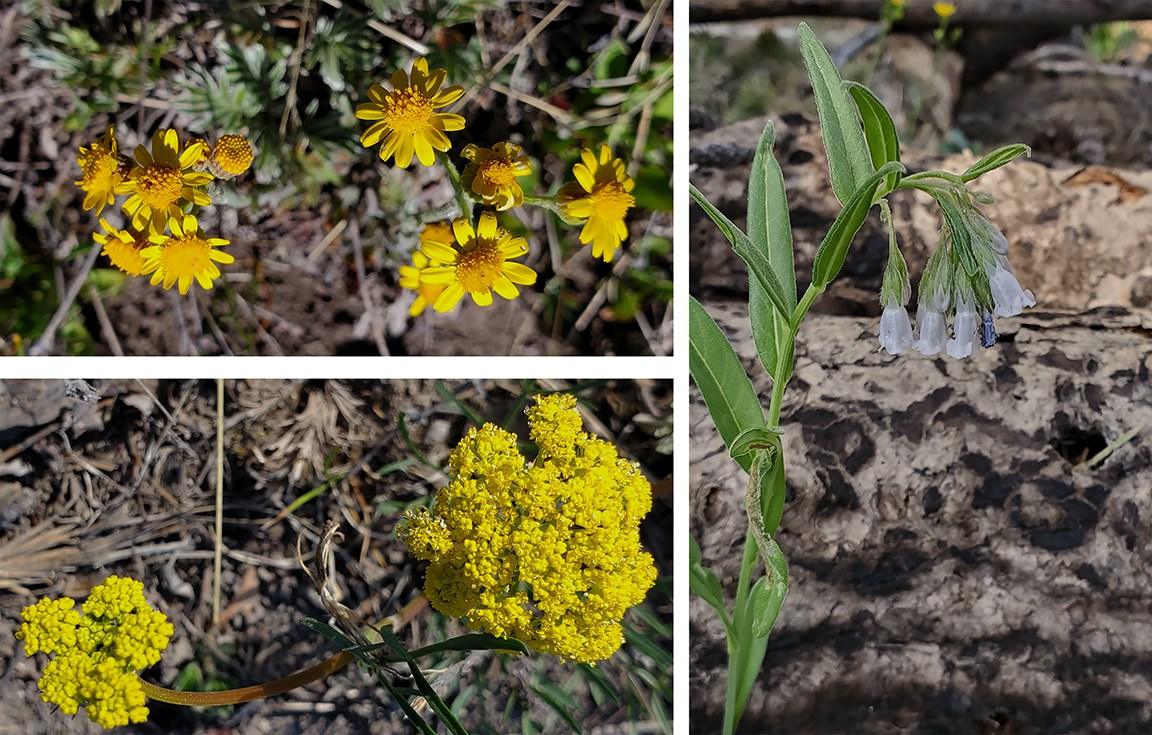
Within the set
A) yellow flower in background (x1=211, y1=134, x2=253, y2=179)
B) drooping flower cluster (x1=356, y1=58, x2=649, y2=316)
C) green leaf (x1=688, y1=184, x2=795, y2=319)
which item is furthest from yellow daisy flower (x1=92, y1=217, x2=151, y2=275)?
green leaf (x1=688, y1=184, x2=795, y2=319)

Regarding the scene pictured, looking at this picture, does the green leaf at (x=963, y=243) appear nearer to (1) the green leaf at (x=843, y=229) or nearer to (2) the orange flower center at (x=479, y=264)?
(1) the green leaf at (x=843, y=229)

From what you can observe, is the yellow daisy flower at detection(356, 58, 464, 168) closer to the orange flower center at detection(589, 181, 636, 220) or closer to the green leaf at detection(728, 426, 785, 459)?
the orange flower center at detection(589, 181, 636, 220)

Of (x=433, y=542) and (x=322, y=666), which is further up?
(x=433, y=542)

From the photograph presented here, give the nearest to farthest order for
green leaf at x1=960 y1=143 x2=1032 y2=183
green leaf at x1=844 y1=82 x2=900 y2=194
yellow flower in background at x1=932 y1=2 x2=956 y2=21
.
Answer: green leaf at x1=960 y1=143 x2=1032 y2=183, green leaf at x1=844 y1=82 x2=900 y2=194, yellow flower in background at x1=932 y1=2 x2=956 y2=21

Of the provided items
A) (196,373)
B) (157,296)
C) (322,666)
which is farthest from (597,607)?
(157,296)

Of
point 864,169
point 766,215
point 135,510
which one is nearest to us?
point 864,169

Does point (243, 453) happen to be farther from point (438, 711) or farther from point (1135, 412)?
point (1135, 412)
